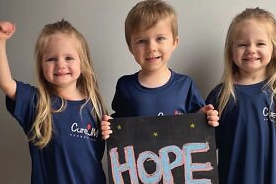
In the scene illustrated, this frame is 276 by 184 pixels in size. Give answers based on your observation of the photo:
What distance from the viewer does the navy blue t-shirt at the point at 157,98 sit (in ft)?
3.78

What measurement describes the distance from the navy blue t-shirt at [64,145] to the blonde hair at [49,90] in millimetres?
18

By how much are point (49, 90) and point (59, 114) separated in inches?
3.8

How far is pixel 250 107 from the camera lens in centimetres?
115

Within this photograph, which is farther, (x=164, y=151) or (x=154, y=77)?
(x=154, y=77)

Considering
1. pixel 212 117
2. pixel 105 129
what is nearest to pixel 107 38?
pixel 105 129

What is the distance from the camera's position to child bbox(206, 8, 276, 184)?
3.71 feet

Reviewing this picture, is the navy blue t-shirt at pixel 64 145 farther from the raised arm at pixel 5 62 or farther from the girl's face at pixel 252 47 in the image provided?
the girl's face at pixel 252 47

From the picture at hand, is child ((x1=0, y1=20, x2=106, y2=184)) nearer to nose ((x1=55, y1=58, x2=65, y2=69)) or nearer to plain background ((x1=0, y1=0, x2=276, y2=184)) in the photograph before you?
nose ((x1=55, y1=58, x2=65, y2=69))

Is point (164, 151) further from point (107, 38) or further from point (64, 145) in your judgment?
point (107, 38)

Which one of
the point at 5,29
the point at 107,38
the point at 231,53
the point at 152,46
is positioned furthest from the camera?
the point at 107,38

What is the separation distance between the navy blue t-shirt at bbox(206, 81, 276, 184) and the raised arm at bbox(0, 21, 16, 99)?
634 mm

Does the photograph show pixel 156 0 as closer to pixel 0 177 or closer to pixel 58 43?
pixel 58 43

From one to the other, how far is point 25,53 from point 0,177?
1.55 feet

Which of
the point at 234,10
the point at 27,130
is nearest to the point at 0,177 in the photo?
the point at 27,130
